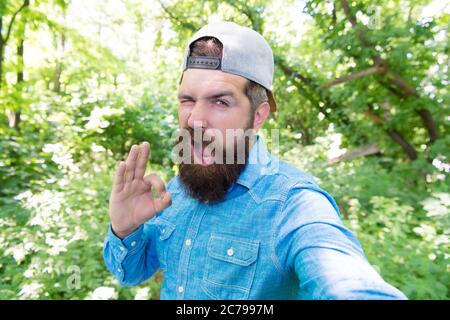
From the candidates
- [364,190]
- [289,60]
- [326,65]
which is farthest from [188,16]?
[364,190]

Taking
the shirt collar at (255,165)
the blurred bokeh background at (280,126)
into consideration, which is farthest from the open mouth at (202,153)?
the blurred bokeh background at (280,126)

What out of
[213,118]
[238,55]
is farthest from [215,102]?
[238,55]

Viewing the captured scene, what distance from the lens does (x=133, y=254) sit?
1295 mm

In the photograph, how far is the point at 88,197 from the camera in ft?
12.2

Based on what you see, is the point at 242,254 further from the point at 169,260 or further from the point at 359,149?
the point at 359,149

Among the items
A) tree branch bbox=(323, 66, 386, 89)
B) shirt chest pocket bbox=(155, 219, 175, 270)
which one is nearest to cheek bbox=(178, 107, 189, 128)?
shirt chest pocket bbox=(155, 219, 175, 270)

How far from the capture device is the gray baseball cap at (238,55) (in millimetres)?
1136

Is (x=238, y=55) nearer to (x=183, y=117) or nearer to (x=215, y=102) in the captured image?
(x=215, y=102)

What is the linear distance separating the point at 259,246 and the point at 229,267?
131 mm

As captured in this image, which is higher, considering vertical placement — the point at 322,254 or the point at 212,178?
the point at 212,178

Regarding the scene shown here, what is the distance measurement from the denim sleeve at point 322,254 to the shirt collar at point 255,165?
0.59 feet

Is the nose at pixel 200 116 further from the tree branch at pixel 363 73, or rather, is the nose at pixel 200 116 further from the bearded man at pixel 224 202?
the tree branch at pixel 363 73

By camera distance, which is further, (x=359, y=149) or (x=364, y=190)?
(x=359, y=149)

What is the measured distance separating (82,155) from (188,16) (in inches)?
138
